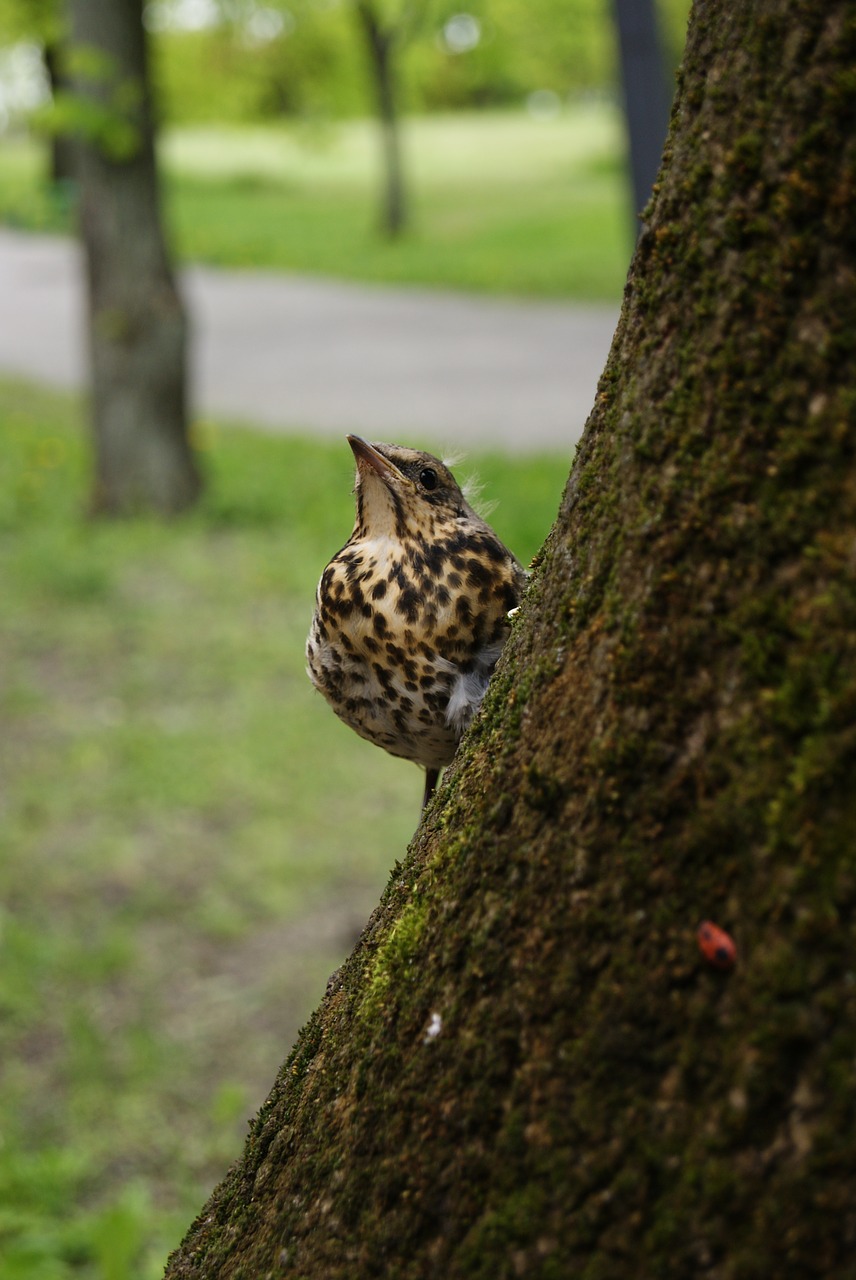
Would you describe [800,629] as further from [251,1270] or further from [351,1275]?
[251,1270]

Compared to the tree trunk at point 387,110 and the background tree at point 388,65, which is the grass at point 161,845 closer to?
the background tree at point 388,65

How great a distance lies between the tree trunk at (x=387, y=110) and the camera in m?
27.4

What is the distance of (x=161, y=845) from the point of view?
6.69m

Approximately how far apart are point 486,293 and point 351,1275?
2171cm

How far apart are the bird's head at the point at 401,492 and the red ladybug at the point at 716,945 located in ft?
3.83

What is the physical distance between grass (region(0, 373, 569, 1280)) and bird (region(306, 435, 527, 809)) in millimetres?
2470

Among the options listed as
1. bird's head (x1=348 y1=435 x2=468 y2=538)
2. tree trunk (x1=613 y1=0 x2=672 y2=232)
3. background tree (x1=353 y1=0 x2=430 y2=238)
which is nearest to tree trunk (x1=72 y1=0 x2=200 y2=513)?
tree trunk (x1=613 y1=0 x2=672 y2=232)

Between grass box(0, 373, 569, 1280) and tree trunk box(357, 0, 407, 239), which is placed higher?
tree trunk box(357, 0, 407, 239)

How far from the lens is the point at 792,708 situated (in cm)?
123

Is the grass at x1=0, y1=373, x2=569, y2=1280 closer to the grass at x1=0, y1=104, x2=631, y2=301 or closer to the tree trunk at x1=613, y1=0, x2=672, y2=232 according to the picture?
the tree trunk at x1=613, y1=0, x2=672, y2=232

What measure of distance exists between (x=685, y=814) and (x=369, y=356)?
16.6 metres

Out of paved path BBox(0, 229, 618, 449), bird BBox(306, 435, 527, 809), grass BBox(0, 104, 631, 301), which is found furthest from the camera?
grass BBox(0, 104, 631, 301)

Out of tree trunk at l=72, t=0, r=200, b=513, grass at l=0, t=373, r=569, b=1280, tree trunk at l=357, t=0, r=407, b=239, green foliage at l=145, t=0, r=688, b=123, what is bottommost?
grass at l=0, t=373, r=569, b=1280

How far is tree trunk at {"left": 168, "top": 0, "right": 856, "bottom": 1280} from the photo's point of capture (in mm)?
1200
